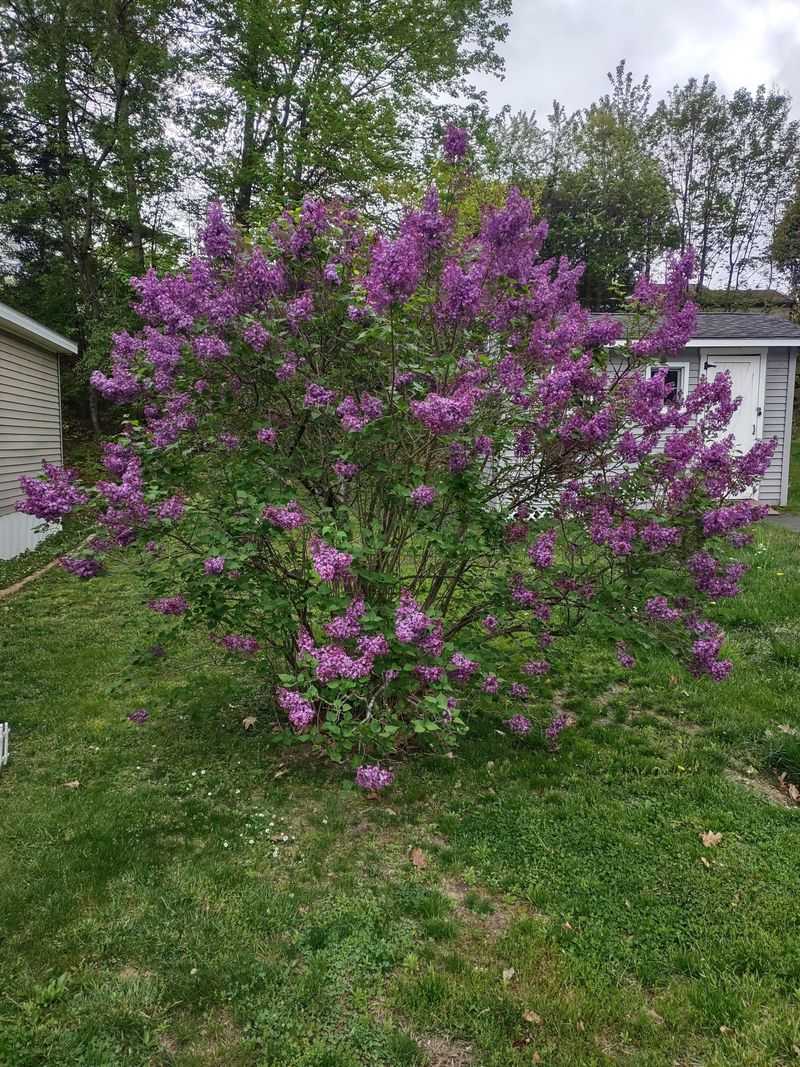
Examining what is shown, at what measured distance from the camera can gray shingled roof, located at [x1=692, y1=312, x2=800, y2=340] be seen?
34.4ft

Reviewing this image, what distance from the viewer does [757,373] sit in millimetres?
10797

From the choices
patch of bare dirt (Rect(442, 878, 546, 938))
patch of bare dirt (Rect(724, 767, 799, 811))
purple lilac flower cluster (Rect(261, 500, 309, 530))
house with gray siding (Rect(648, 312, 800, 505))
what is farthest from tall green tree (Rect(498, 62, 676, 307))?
patch of bare dirt (Rect(442, 878, 546, 938))

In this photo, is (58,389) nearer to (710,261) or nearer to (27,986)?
(27,986)

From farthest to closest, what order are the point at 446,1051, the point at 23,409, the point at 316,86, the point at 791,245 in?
the point at 791,245
the point at 316,86
the point at 23,409
the point at 446,1051

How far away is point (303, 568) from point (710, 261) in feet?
99.8

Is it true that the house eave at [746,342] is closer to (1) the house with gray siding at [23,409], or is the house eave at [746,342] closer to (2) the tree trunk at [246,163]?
(1) the house with gray siding at [23,409]

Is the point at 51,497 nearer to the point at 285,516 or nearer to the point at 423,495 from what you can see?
the point at 285,516

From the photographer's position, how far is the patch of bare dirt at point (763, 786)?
3.35m

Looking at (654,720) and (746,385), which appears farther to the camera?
(746,385)

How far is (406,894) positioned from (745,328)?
1072cm

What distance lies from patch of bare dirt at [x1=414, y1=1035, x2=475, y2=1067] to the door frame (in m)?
10.5

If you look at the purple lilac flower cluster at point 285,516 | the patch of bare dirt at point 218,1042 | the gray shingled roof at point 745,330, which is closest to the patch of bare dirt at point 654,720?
the purple lilac flower cluster at point 285,516

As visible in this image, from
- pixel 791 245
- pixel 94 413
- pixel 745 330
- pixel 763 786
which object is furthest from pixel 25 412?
pixel 791 245

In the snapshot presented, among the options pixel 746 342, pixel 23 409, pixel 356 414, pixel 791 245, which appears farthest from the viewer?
pixel 791 245
